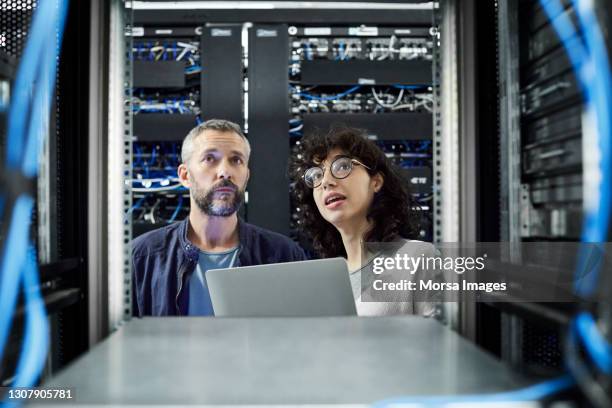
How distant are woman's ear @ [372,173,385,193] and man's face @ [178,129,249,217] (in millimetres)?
553

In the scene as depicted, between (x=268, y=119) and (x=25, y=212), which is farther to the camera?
(x=268, y=119)

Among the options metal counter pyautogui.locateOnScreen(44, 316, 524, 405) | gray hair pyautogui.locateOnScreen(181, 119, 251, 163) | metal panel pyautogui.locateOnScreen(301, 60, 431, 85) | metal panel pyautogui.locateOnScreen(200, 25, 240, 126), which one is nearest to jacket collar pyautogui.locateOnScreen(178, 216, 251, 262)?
gray hair pyautogui.locateOnScreen(181, 119, 251, 163)

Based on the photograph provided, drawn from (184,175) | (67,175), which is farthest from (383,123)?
(67,175)

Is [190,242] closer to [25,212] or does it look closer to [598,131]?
[25,212]

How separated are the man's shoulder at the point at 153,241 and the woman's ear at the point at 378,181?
872 mm

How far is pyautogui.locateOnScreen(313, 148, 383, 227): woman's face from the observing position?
1918 millimetres

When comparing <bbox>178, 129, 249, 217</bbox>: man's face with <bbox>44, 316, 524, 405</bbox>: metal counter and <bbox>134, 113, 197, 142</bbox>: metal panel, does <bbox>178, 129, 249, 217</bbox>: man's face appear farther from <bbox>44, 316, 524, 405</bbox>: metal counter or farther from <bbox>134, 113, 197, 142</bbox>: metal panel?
<bbox>44, 316, 524, 405</bbox>: metal counter

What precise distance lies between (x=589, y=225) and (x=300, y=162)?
5.66 ft

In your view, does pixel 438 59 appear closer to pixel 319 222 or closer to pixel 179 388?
pixel 179 388

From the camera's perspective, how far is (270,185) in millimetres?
2068

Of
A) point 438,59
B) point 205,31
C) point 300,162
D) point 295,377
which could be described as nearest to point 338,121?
point 300,162

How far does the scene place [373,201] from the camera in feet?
6.39

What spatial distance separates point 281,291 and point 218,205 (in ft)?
4.42

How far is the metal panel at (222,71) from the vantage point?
2035 millimetres
